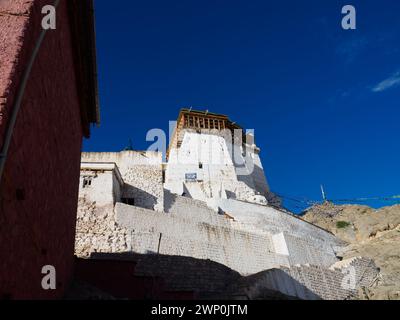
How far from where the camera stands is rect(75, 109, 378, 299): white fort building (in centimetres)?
1739

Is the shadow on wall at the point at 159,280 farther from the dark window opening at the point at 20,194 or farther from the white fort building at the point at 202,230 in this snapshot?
the dark window opening at the point at 20,194

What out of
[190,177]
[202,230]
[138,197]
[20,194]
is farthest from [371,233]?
[20,194]

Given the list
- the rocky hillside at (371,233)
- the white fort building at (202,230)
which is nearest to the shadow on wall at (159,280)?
the white fort building at (202,230)

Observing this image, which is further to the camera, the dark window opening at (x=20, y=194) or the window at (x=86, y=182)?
the window at (x=86, y=182)

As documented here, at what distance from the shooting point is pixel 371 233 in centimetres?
3425

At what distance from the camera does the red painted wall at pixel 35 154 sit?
12.7ft

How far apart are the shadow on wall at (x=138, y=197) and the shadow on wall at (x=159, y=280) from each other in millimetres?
7308

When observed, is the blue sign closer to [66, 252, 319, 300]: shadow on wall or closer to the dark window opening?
[66, 252, 319, 300]: shadow on wall

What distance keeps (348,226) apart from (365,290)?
46.2 ft

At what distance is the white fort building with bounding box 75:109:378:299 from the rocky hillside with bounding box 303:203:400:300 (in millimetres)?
1239

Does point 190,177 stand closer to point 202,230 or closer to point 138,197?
point 138,197

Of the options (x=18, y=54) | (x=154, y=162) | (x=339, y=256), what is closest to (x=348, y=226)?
(x=339, y=256)

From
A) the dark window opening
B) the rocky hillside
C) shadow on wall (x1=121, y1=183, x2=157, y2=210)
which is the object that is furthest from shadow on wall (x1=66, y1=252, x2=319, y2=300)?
the rocky hillside

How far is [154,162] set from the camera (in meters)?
28.5
